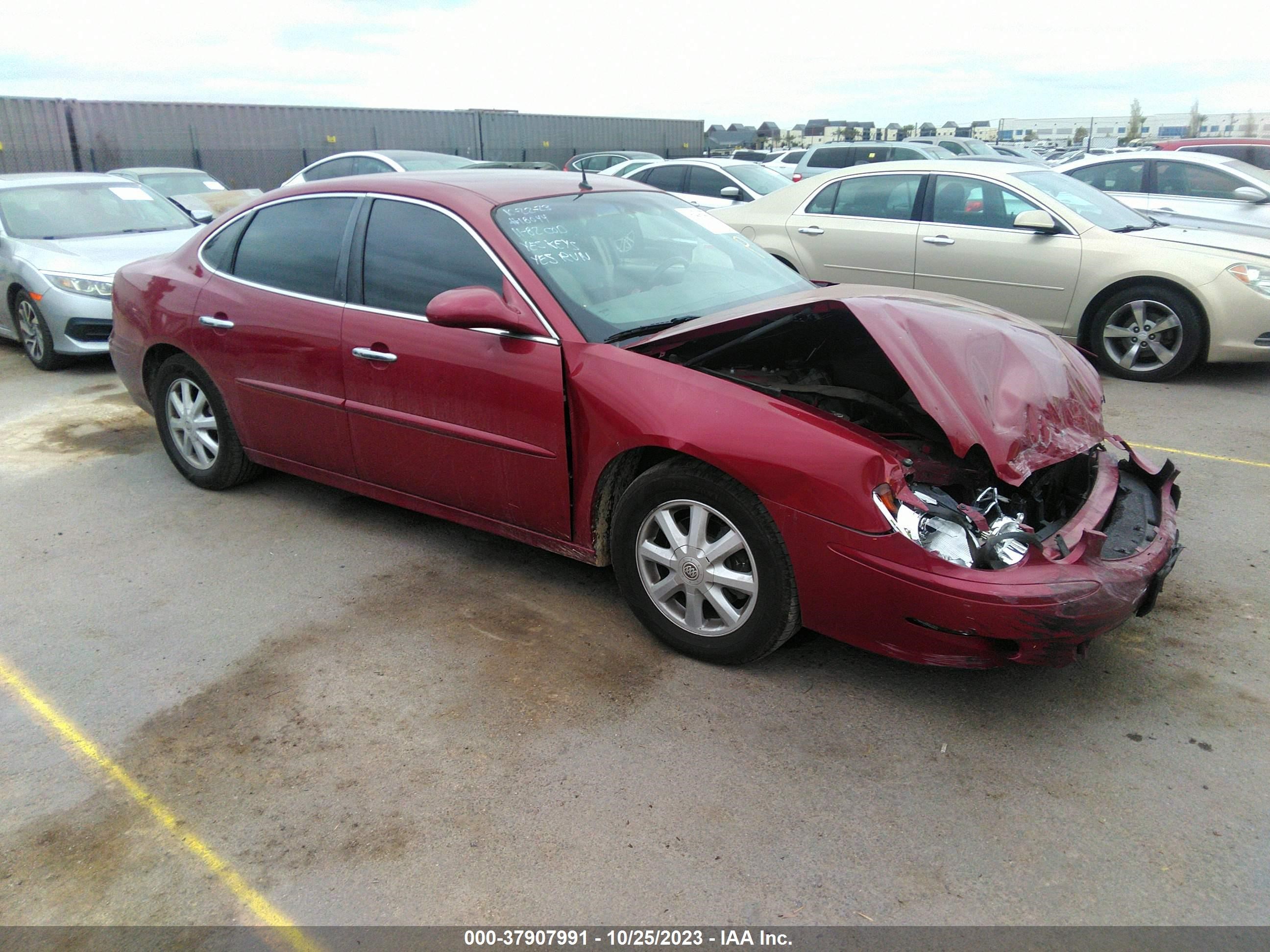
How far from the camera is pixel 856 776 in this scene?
2885 millimetres

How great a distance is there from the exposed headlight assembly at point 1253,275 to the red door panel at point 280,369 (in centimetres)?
634

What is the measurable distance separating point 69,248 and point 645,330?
6.75 m

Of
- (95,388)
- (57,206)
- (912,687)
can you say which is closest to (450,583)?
(912,687)

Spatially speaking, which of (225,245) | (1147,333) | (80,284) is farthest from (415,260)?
(1147,333)

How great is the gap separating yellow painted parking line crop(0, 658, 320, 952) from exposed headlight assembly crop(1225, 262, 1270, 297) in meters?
7.41

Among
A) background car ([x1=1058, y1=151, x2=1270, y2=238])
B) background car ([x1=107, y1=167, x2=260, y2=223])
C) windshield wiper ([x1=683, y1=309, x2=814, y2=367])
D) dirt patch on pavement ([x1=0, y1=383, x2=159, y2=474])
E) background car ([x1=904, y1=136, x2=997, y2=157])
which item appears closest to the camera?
windshield wiper ([x1=683, y1=309, x2=814, y2=367])

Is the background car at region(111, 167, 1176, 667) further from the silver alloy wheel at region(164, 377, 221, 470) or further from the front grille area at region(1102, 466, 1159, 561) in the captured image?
the silver alloy wheel at region(164, 377, 221, 470)

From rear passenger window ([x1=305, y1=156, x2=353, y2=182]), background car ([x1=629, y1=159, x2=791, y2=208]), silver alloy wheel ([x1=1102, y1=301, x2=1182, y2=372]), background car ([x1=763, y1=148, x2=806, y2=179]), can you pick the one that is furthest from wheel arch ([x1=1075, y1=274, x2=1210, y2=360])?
background car ([x1=763, y1=148, x2=806, y2=179])

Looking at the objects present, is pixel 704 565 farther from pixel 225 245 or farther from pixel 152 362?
pixel 152 362

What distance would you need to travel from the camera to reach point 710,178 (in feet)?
40.9

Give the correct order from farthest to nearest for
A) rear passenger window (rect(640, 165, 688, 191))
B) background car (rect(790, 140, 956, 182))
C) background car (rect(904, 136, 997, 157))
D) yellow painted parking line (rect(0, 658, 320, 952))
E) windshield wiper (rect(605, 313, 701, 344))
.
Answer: background car (rect(904, 136, 997, 157)) < background car (rect(790, 140, 956, 182)) < rear passenger window (rect(640, 165, 688, 191)) < windshield wiper (rect(605, 313, 701, 344)) < yellow painted parking line (rect(0, 658, 320, 952))

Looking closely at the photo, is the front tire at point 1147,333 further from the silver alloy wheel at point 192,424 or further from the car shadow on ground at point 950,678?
the silver alloy wheel at point 192,424

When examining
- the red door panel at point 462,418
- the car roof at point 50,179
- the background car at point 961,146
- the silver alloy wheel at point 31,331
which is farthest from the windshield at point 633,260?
the background car at point 961,146

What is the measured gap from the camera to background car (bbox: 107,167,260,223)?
15078 millimetres
